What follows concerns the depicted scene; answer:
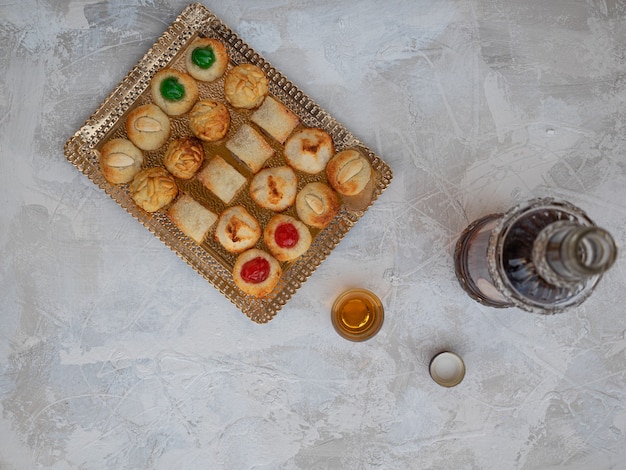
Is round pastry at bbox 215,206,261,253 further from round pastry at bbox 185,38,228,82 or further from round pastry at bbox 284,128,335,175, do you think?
round pastry at bbox 185,38,228,82

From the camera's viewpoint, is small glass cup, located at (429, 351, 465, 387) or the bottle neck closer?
the bottle neck

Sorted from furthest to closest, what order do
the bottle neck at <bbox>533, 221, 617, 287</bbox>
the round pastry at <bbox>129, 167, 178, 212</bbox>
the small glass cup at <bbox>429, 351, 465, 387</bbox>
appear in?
the small glass cup at <bbox>429, 351, 465, 387</bbox> → the round pastry at <bbox>129, 167, 178, 212</bbox> → the bottle neck at <bbox>533, 221, 617, 287</bbox>

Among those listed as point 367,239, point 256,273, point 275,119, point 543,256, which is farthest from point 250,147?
point 543,256

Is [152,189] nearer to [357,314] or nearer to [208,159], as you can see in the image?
[208,159]

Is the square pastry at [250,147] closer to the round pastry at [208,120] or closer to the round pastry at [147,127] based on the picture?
→ the round pastry at [208,120]

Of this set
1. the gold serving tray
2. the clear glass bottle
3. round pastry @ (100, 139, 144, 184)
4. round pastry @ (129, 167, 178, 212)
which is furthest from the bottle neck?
round pastry @ (100, 139, 144, 184)

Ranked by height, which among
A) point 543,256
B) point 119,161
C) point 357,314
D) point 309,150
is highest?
point 543,256
